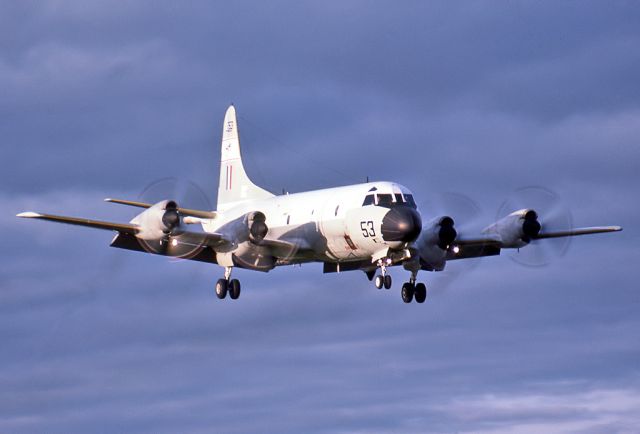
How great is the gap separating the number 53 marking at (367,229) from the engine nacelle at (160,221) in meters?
6.72

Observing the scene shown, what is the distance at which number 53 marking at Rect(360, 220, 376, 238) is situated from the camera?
4903 cm

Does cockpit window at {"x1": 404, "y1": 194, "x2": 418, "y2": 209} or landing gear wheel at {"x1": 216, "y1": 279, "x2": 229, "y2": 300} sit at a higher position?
cockpit window at {"x1": 404, "y1": 194, "x2": 418, "y2": 209}

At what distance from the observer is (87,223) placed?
49156mm

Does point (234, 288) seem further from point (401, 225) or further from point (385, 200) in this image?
point (401, 225)

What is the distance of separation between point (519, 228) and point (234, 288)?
11.2 metres

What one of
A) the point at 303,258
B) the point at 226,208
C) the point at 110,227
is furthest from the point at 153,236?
the point at 226,208

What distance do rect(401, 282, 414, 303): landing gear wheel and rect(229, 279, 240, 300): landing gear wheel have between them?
251 inches

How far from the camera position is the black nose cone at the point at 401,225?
1898 inches

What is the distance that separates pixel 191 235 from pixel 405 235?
8448 mm

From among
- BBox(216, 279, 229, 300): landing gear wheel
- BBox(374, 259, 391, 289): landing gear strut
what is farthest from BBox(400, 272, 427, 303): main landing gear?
BBox(216, 279, 229, 300): landing gear wheel

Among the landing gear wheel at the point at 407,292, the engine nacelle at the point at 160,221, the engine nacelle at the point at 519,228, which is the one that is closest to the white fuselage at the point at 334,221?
the landing gear wheel at the point at 407,292

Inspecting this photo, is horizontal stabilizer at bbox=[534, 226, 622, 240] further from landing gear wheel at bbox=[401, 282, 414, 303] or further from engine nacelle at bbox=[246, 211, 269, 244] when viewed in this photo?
engine nacelle at bbox=[246, 211, 269, 244]

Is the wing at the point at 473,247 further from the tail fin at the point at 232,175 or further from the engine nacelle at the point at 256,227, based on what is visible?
the tail fin at the point at 232,175

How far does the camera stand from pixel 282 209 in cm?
5397
